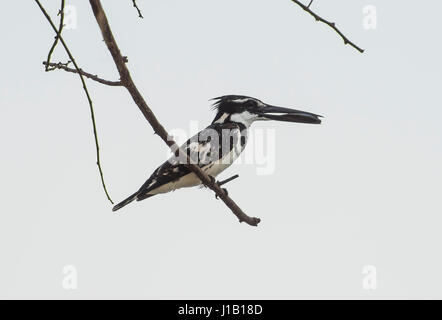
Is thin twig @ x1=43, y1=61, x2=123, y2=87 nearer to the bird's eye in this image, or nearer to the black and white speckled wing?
the black and white speckled wing

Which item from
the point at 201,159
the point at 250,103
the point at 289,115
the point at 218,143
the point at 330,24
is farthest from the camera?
the point at 250,103

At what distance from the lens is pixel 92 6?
223 centimetres

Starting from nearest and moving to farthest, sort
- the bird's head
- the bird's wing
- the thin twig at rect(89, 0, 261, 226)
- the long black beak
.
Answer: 1. the thin twig at rect(89, 0, 261, 226)
2. the long black beak
3. the bird's wing
4. the bird's head

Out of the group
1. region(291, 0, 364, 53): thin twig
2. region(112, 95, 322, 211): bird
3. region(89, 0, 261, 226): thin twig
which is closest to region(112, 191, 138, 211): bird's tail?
region(112, 95, 322, 211): bird

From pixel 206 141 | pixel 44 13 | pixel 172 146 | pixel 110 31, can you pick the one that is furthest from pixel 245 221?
pixel 44 13

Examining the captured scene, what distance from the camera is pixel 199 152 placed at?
5676 mm

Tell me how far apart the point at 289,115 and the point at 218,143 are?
1.00 meters

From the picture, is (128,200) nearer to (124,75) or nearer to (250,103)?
(250,103)

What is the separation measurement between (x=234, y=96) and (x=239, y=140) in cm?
50

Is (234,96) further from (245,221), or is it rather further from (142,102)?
(142,102)

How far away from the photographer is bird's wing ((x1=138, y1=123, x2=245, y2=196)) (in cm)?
545

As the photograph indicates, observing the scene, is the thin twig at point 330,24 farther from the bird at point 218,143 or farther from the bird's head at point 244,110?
the bird's head at point 244,110

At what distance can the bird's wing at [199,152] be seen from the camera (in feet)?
17.9

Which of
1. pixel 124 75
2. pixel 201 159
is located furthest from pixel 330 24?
pixel 201 159
